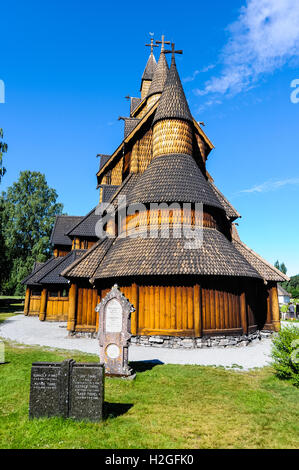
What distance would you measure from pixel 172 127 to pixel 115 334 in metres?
13.4

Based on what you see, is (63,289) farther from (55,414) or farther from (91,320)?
(55,414)

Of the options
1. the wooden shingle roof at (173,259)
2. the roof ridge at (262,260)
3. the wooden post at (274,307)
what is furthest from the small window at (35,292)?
the wooden post at (274,307)

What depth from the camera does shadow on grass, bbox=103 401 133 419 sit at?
5.02m

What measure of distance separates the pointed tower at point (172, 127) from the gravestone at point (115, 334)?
37.6 ft

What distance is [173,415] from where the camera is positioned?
508 centimetres

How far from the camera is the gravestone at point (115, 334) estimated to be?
7.58 meters

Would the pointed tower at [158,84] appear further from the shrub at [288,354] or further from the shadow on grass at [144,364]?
the shrub at [288,354]

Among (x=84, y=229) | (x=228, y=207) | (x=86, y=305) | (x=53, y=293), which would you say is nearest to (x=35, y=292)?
(x=53, y=293)

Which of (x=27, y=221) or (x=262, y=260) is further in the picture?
(x=27, y=221)

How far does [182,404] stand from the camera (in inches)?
224

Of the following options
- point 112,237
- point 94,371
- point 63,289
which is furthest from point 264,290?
point 63,289

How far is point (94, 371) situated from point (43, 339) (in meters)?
10.1

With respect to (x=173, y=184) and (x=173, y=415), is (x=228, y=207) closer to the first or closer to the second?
(x=173, y=184)
